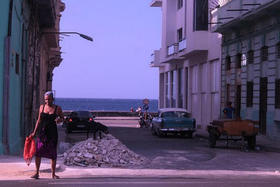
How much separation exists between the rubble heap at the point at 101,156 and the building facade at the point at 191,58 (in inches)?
807

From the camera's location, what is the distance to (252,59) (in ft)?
99.3

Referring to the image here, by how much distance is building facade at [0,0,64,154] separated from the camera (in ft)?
54.3

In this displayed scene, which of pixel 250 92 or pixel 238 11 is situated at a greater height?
pixel 238 11

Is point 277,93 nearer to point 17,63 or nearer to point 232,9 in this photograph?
point 232,9

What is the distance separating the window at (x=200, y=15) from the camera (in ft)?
131

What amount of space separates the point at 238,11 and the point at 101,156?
17.3 m

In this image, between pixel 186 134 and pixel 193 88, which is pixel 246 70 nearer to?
pixel 186 134

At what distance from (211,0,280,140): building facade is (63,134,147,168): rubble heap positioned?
11.4m

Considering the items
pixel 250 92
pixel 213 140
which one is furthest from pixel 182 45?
pixel 213 140

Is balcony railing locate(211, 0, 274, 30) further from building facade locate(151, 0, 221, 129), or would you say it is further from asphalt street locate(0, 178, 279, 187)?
asphalt street locate(0, 178, 279, 187)

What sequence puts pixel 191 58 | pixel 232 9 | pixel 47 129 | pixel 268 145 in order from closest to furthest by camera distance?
1. pixel 47 129
2. pixel 268 145
3. pixel 232 9
4. pixel 191 58

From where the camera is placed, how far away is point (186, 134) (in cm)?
3253

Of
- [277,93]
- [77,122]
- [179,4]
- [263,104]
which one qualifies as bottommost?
[77,122]

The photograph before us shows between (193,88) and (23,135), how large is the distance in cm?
2255
